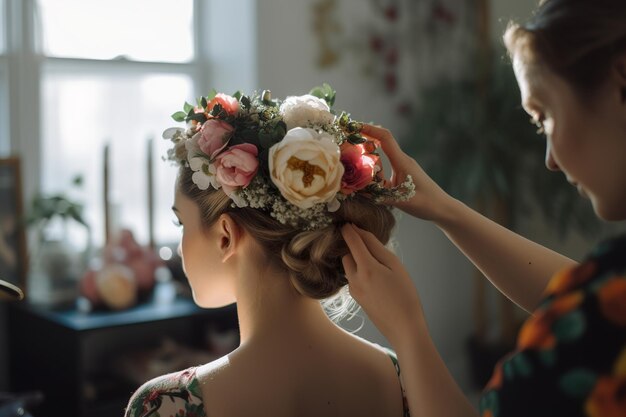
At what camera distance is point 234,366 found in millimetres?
1209

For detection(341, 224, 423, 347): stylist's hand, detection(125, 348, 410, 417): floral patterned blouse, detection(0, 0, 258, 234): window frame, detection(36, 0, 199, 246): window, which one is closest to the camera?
detection(341, 224, 423, 347): stylist's hand

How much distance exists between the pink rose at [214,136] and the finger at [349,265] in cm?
28

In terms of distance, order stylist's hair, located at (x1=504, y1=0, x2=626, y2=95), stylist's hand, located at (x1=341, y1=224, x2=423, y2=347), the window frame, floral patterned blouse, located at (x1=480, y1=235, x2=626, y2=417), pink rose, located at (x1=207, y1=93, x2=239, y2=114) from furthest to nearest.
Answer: the window frame → pink rose, located at (x1=207, y1=93, x2=239, y2=114) → stylist's hand, located at (x1=341, y1=224, x2=423, y2=347) → stylist's hair, located at (x1=504, y1=0, x2=626, y2=95) → floral patterned blouse, located at (x1=480, y1=235, x2=626, y2=417)

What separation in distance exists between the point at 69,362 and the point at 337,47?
68.4 inches

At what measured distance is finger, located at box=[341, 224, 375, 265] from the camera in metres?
1.14

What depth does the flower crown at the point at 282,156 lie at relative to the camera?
3.79ft

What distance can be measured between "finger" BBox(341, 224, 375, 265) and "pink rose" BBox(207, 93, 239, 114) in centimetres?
28

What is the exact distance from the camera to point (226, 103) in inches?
51.4

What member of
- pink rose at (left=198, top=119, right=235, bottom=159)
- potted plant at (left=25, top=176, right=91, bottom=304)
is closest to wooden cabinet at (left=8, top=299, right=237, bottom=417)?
potted plant at (left=25, top=176, right=91, bottom=304)

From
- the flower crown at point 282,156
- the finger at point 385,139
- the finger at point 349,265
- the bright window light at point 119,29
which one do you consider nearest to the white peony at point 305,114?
the flower crown at point 282,156

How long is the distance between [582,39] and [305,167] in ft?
1.41

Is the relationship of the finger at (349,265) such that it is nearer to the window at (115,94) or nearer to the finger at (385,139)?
the finger at (385,139)

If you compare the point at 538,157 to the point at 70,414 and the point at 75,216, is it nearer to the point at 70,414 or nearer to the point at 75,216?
the point at 75,216

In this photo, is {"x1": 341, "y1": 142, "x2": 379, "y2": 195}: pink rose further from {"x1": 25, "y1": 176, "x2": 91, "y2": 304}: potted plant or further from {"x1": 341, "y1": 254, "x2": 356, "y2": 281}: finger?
{"x1": 25, "y1": 176, "x2": 91, "y2": 304}: potted plant
